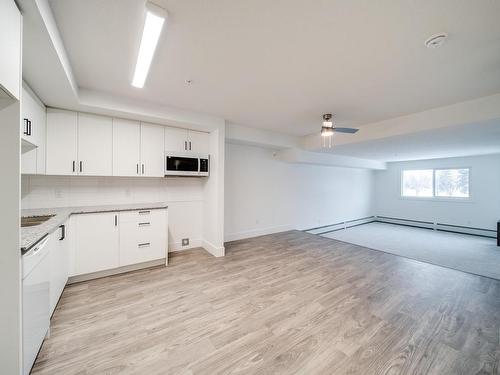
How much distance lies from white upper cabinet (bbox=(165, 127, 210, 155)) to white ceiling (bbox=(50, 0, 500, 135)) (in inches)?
24.4

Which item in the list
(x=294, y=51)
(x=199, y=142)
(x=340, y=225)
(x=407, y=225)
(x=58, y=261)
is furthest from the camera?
(x=407, y=225)

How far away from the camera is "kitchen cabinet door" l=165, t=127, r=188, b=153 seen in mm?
3484

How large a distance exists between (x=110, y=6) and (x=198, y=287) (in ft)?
9.49

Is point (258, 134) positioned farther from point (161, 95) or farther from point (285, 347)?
point (285, 347)

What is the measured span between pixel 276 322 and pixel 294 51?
263 centimetres

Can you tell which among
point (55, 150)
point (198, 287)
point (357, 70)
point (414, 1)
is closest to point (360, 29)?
point (414, 1)

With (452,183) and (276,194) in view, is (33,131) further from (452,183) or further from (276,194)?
(452,183)

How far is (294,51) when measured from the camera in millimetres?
1846

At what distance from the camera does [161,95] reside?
9.11 ft

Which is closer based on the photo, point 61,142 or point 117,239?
point 61,142

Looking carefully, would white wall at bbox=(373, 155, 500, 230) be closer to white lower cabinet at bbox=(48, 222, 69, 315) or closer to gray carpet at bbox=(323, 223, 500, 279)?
gray carpet at bbox=(323, 223, 500, 279)

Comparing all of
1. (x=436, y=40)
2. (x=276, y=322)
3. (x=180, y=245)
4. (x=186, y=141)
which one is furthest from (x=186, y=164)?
(x=436, y=40)

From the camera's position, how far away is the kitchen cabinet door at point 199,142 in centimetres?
372

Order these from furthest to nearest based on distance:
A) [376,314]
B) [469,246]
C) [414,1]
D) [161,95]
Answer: [469,246], [161,95], [376,314], [414,1]
